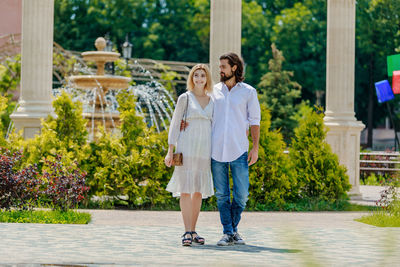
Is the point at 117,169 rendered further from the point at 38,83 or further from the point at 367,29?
the point at 367,29

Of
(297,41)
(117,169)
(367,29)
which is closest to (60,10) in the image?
(297,41)

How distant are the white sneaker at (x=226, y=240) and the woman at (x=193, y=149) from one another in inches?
9.3

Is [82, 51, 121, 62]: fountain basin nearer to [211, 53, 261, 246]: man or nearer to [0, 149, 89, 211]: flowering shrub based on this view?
[0, 149, 89, 211]: flowering shrub

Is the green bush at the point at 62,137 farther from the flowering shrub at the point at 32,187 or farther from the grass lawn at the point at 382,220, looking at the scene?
the grass lawn at the point at 382,220

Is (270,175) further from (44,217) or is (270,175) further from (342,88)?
(44,217)

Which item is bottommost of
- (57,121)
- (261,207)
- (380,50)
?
(261,207)

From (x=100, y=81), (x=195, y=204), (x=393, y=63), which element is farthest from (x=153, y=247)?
(x=100, y=81)

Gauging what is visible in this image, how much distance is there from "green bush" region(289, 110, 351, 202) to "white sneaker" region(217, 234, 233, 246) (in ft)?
21.4

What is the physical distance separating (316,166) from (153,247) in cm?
745

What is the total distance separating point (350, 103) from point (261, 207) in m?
4.80

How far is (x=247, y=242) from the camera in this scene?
316 inches

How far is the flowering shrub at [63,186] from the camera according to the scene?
11.0 meters

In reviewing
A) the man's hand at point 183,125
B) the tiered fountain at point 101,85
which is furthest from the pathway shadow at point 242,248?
the tiered fountain at point 101,85

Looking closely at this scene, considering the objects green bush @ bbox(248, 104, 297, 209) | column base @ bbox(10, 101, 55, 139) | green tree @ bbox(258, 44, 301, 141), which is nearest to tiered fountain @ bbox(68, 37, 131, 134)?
column base @ bbox(10, 101, 55, 139)
